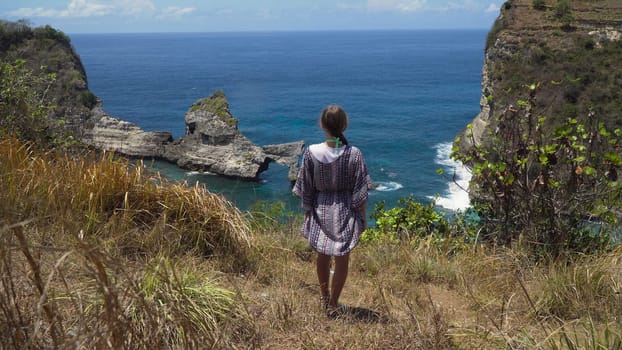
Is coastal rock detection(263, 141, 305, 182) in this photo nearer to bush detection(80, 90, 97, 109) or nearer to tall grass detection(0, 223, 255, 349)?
bush detection(80, 90, 97, 109)

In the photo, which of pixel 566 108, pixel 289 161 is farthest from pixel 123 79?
pixel 566 108

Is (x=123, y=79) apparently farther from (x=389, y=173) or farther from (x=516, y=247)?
(x=516, y=247)

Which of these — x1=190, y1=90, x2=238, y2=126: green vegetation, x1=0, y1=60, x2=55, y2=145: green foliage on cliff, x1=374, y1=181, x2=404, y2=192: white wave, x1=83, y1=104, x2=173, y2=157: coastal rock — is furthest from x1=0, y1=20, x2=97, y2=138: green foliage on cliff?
x1=0, y1=60, x2=55, y2=145: green foliage on cliff

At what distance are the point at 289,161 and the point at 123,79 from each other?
7181 cm

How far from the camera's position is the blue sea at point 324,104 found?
4566 cm

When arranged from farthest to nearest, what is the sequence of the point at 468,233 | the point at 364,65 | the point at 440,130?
1. the point at 364,65
2. the point at 440,130
3. the point at 468,233

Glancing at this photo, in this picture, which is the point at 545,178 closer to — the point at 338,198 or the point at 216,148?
the point at 338,198

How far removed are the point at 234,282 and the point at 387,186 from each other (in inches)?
1554

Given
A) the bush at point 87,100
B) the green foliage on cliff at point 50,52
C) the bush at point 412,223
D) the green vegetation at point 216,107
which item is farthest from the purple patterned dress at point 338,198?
the bush at point 87,100

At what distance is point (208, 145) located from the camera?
5066 cm

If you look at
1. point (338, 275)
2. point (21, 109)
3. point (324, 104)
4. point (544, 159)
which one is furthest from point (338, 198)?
point (324, 104)

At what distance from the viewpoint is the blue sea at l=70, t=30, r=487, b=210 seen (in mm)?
45656

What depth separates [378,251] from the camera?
5.93 metres

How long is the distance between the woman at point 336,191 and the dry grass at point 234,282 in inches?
17.4
